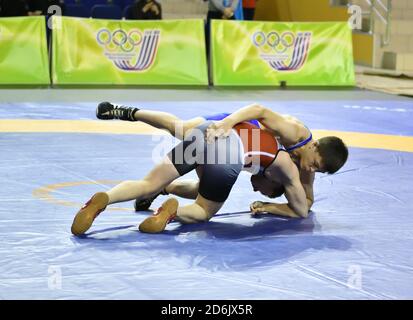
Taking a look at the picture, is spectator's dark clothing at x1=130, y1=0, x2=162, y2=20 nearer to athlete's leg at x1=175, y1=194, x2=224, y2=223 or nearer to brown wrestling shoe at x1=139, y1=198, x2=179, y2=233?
athlete's leg at x1=175, y1=194, x2=224, y2=223

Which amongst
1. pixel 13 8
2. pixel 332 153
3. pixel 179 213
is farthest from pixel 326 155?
pixel 13 8

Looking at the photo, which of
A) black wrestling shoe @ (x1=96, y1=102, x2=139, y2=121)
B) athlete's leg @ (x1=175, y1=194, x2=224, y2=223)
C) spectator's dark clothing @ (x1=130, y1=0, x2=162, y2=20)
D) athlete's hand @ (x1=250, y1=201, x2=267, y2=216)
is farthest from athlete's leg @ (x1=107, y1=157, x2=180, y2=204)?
spectator's dark clothing @ (x1=130, y1=0, x2=162, y2=20)

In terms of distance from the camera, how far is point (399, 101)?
462 inches

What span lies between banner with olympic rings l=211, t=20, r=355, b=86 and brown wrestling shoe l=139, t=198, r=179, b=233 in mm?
7745

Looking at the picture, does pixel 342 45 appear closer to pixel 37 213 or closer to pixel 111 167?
pixel 111 167

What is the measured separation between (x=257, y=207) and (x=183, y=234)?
0.75m

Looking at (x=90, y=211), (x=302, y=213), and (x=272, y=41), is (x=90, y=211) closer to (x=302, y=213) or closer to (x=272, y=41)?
(x=302, y=213)

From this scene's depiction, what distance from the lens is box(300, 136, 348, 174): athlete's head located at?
17.7ft

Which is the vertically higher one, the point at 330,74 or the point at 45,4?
the point at 45,4

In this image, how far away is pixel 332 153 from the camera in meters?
5.39

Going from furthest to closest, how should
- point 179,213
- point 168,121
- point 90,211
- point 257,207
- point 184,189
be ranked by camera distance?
point 184,189 → point 257,207 → point 168,121 → point 179,213 → point 90,211

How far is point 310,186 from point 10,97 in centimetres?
624
